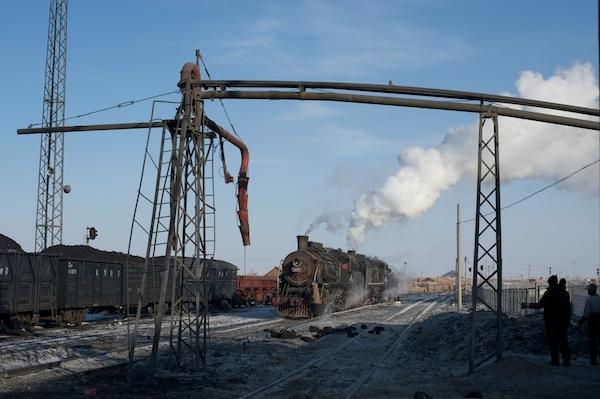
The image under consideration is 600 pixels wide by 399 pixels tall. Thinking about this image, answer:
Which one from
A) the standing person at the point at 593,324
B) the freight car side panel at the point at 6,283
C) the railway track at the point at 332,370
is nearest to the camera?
the railway track at the point at 332,370

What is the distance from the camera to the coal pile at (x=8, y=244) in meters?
25.8

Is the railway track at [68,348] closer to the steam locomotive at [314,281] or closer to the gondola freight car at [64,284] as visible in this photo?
the gondola freight car at [64,284]

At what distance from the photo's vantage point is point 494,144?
1542cm

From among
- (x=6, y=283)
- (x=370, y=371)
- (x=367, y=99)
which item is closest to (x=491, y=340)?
(x=370, y=371)

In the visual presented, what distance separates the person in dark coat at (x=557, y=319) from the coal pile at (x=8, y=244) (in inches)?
773

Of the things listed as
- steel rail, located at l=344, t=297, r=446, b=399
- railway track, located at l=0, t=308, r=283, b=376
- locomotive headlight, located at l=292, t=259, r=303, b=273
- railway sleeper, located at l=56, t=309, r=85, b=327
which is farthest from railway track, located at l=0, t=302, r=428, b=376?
steel rail, located at l=344, t=297, r=446, b=399

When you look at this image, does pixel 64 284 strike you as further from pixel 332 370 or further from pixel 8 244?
pixel 332 370

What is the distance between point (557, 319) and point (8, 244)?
2105 cm

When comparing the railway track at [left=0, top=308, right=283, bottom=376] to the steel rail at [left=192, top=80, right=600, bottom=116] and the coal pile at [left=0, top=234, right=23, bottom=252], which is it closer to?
the coal pile at [left=0, top=234, right=23, bottom=252]

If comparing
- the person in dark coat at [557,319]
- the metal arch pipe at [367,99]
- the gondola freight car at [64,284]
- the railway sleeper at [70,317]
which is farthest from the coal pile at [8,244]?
the person in dark coat at [557,319]

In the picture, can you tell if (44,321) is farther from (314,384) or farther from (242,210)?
(314,384)

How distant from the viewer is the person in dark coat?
14367mm

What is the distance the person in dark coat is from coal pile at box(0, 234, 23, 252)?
64.4 feet

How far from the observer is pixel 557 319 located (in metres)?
14.4
